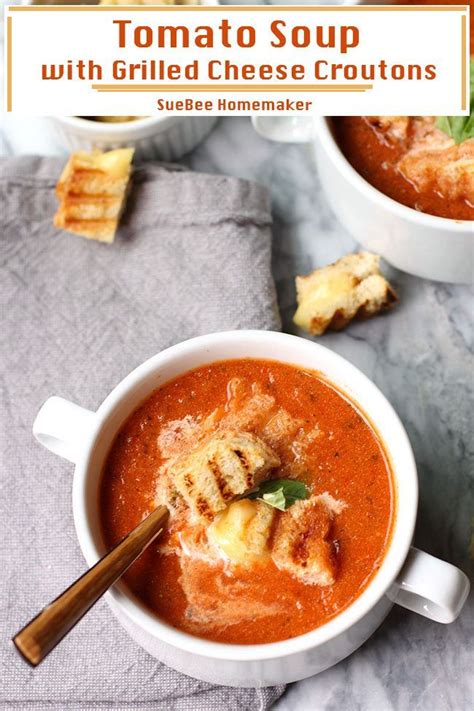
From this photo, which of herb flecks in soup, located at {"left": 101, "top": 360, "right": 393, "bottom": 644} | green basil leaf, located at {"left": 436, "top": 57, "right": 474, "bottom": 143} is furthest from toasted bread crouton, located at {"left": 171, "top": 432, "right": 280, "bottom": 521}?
green basil leaf, located at {"left": 436, "top": 57, "right": 474, "bottom": 143}

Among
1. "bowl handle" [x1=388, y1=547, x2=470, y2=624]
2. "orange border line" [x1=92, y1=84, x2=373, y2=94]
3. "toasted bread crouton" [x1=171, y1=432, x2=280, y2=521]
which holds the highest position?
"orange border line" [x1=92, y1=84, x2=373, y2=94]

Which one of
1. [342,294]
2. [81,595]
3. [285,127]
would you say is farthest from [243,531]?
[285,127]

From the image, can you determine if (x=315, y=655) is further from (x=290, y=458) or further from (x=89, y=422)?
(x=89, y=422)

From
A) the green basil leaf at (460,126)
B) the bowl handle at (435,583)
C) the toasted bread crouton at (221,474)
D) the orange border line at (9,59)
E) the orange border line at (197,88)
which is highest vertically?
the orange border line at (9,59)

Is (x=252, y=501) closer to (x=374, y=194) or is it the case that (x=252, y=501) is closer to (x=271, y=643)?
(x=271, y=643)

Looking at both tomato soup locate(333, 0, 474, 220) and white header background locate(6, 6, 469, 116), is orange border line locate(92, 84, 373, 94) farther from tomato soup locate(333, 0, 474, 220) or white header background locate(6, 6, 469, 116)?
tomato soup locate(333, 0, 474, 220)

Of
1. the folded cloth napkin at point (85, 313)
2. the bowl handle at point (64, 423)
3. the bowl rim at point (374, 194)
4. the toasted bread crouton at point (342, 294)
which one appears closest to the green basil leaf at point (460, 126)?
the bowl rim at point (374, 194)

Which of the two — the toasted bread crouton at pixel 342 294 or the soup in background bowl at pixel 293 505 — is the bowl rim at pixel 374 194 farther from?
the soup in background bowl at pixel 293 505
